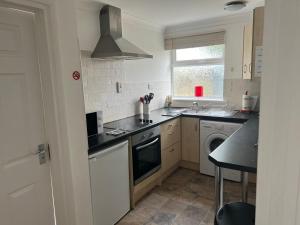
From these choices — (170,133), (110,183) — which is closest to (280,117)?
(110,183)

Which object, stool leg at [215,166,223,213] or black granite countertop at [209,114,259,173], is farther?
stool leg at [215,166,223,213]

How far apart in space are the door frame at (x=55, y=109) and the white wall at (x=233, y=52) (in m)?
2.55

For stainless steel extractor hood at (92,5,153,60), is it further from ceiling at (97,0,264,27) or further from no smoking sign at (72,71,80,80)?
no smoking sign at (72,71,80,80)

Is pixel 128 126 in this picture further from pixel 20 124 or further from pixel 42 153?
pixel 20 124

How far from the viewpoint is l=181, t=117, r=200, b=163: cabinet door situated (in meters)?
3.30

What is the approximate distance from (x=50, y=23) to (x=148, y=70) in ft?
7.31

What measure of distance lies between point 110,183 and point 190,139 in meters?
1.66

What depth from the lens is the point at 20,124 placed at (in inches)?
57.9

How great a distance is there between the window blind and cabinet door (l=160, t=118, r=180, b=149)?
4.50ft

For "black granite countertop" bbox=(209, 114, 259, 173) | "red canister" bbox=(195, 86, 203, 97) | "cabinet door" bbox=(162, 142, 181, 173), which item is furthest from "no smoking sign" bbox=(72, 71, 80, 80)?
"red canister" bbox=(195, 86, 203, 97)

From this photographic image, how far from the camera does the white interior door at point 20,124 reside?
138 centimetres

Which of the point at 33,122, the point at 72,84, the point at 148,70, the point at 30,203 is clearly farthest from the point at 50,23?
the point at 148,70

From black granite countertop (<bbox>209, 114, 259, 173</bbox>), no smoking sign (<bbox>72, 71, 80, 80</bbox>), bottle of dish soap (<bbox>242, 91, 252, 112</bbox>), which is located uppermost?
no smoking sign (<bbox>72, 71, 80, 80</bbox>)

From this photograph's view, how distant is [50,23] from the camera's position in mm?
1477
